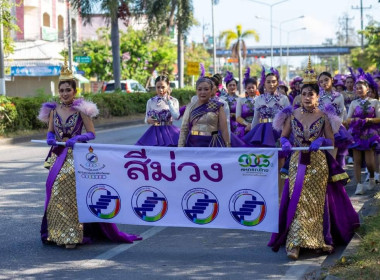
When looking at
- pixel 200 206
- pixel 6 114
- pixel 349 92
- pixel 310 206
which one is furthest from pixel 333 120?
pixel 6 114

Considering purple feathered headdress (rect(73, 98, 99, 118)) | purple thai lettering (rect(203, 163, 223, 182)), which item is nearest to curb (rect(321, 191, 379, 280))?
purple thai lettering (rect(203, 163, 223, 182))

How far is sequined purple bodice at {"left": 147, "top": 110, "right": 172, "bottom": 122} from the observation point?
38.9 ft

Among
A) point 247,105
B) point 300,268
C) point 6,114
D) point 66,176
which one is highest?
point 247,105

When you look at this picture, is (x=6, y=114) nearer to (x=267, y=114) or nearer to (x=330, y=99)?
(x=267, y=114)

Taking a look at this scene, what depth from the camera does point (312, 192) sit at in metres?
7.36

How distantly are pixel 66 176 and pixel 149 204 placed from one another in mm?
934

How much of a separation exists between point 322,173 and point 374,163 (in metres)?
4.53

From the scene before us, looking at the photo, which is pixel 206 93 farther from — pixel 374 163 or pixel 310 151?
pixel 374 163

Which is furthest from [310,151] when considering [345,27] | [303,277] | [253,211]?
[345,27]

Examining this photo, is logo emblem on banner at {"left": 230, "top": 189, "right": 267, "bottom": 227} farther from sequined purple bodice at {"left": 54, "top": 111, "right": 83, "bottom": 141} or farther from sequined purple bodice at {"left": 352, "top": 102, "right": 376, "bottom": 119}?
sequined purple bodice at {"left": 352, "top": 102, "right": 376, "bottom": 119}

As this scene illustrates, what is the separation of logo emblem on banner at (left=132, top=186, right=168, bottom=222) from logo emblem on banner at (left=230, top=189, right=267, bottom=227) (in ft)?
2.30

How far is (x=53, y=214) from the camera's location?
767 centimetres

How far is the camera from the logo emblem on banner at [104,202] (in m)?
7.68

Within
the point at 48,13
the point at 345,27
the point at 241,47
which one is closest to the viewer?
the point at 48,13
